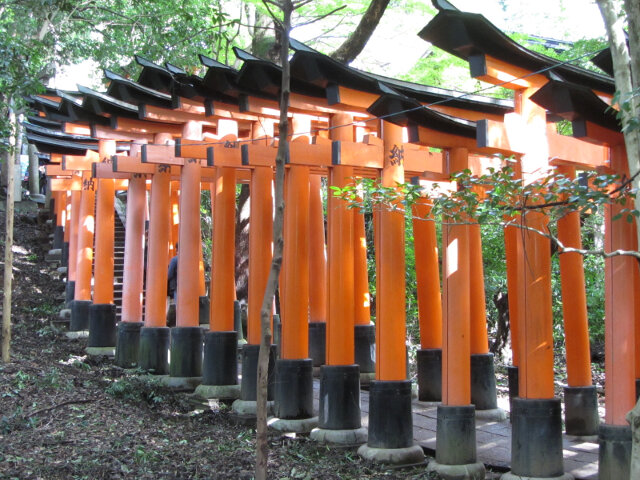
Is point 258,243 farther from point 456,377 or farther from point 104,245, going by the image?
point 104,245

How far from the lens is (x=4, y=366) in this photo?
1101cm

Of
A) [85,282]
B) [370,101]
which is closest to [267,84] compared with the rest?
[370,101]

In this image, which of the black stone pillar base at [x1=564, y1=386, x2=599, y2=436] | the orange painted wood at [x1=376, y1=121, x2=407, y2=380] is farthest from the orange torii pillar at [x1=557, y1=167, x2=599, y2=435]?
the orange painted wood at [x1=376, y1=121, x2=407, y2=380]

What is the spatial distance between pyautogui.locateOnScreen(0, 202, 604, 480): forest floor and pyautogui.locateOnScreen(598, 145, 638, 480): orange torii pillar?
1919 millimetres

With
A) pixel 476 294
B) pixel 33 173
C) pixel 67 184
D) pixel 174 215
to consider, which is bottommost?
pixel 476 294

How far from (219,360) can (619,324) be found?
5.98 meters

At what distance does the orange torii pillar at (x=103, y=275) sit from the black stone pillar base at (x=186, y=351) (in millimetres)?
2535

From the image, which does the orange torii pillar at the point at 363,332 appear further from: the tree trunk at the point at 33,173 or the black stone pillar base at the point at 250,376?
the tree trunk at the point at 33,173

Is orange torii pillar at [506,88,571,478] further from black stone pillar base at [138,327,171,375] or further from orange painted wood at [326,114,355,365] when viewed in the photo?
black stone pillar base at [138,327,171,375]

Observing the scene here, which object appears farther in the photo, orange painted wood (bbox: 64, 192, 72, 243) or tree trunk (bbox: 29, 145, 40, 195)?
tree trunk (bbox: 29, 145, 40, 195)

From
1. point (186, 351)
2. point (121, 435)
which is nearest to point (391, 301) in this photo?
point (121, 435)

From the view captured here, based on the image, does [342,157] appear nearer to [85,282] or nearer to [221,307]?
[221,307]

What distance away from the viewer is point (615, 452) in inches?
280

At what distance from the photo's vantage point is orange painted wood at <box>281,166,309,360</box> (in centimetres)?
980
